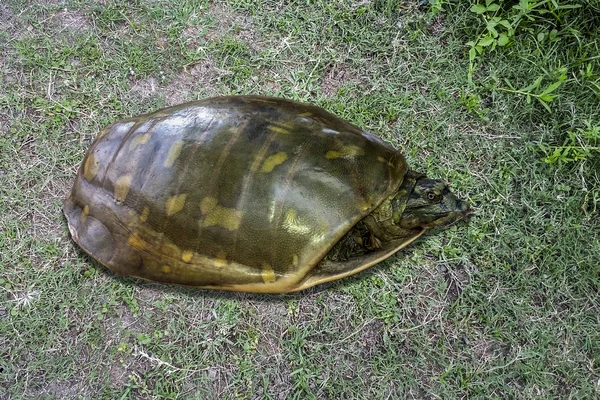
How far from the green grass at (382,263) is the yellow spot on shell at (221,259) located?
656mm

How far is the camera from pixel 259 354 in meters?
2.86

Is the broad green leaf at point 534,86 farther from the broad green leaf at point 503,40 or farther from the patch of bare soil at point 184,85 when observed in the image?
the patch of bare soil at point 184,85

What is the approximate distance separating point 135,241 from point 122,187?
0.96 feet

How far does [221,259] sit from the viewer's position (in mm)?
2303

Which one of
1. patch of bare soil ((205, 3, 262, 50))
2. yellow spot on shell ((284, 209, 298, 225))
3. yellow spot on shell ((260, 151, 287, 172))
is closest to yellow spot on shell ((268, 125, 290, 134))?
yellow spot on shell ((260, 151, 287, 172))

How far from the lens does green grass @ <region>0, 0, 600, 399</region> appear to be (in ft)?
9.31

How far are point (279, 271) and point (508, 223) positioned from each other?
1654 mm

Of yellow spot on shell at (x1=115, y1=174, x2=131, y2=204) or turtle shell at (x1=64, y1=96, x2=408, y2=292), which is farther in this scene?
yellow spot on shell at (x1=115, y1=174, x2=131, y2=204)

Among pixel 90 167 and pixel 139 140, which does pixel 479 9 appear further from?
pixel 90 167

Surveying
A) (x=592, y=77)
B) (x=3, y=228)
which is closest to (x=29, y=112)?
(x=3, y=228)

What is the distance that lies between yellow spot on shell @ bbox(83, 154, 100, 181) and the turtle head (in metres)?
1.69

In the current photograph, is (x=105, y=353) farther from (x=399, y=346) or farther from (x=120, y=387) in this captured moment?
(x=399, y=346)

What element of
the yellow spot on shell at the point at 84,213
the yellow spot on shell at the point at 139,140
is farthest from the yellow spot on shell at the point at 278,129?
the yellow spot on shell at the point at 84,213

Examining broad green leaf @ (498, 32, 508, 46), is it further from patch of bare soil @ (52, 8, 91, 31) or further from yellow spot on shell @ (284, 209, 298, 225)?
patch of bare soil @ (52, 8, 91, 31)
